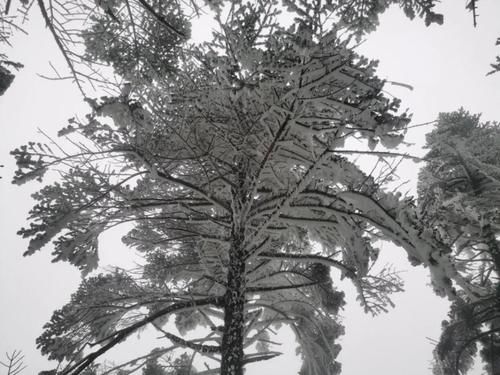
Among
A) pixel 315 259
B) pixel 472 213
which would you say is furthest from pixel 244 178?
pixel 472 213

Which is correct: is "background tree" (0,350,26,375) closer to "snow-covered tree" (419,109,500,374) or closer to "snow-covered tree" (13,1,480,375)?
"snow-covered tree" (13,1,480,375)

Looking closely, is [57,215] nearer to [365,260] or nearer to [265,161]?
[265,161]

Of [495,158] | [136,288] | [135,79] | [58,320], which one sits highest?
[495,158]

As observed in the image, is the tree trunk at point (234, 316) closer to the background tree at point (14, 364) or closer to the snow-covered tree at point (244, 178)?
the snow-covered tree at point (244, 178)

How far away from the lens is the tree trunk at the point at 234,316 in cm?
348

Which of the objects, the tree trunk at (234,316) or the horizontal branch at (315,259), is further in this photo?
the horizontal branch at (315,259)

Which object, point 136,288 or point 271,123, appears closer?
point 271,123

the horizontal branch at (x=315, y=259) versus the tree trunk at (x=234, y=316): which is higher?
the horizontal branch at (x=315, y=259)

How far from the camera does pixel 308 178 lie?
3012mm

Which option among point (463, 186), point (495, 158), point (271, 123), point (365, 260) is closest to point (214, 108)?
point (271, 123)

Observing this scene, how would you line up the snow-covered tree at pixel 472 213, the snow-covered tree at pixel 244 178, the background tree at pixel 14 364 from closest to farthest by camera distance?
the snow-covered tree at pixel 244 178, the background tree at pixel 14 364, the snow-covered tree at pixel 472 213

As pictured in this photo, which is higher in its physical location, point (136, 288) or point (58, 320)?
point (136, 288)

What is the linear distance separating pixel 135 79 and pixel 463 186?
339 inches

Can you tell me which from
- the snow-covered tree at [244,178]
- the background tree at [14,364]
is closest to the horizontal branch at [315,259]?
the snow-covered tree at [244,178]
